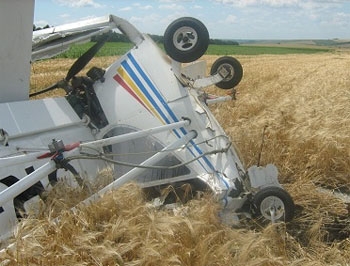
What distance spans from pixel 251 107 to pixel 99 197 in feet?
17.3

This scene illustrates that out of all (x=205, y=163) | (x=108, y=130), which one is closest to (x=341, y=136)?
(x=205, y=163)

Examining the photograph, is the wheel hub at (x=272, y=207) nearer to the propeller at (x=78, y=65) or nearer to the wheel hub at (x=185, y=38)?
the wheel hub at (x=185, y=38)

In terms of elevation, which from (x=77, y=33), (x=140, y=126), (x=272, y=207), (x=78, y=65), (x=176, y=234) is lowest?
(x=272, y=207)

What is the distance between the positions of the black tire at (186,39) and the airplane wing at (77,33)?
0.48 metres

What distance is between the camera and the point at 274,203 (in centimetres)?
368

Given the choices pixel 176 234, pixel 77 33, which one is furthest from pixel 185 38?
pixel 176 234

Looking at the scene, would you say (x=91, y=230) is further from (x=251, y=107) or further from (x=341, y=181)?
(x=251, y=107)

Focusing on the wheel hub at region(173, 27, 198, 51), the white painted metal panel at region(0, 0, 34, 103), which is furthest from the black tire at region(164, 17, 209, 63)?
the white painted metal panel at region(0, 0, 34, 103)

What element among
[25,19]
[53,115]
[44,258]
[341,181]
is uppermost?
[25,19]

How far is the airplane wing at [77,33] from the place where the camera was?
14.7 feet

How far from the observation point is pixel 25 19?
427 centimetres

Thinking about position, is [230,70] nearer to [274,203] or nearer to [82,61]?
[82,61]

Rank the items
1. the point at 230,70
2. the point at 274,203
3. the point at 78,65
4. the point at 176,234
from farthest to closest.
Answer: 1. the point at 230,70
2. the point at 78,65
3. the point at 274,203
4. the point at 176,234

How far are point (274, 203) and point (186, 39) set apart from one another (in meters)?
1.46
